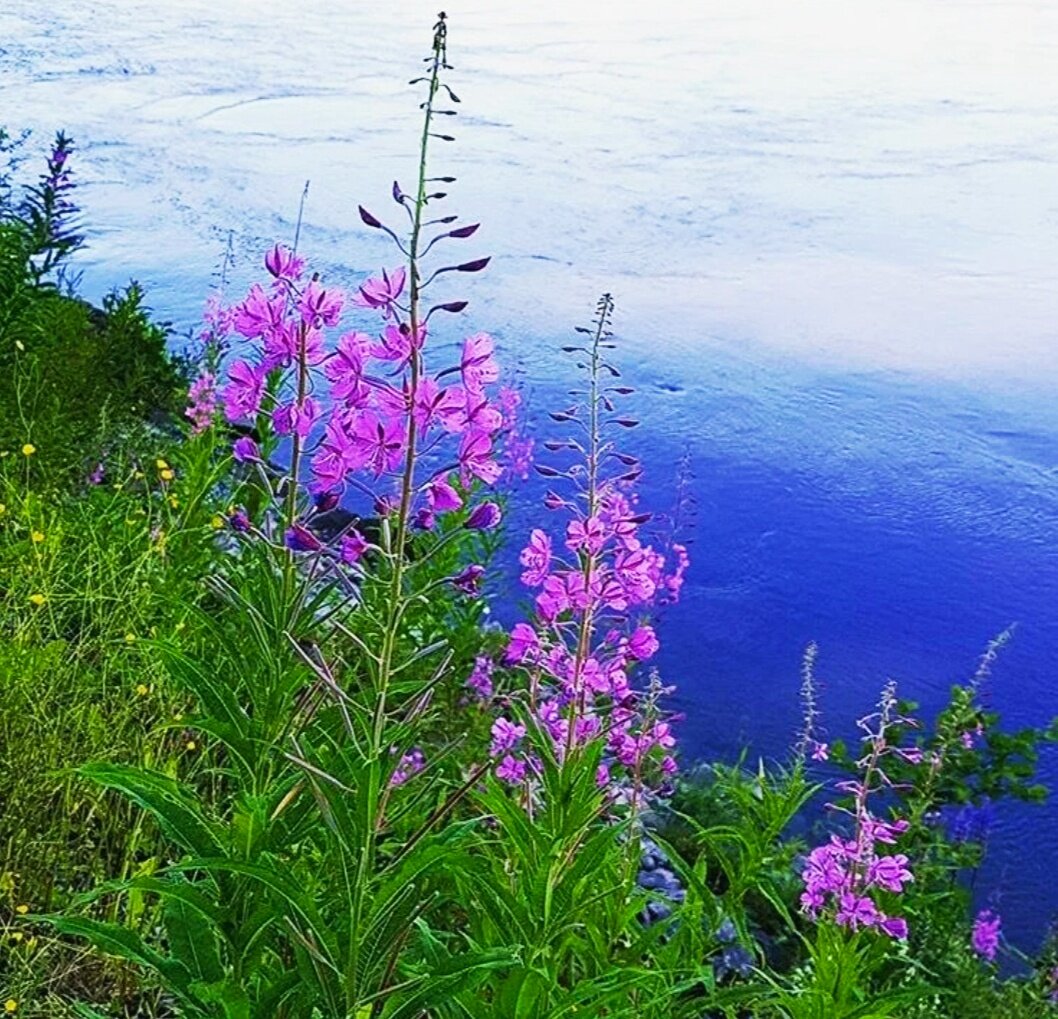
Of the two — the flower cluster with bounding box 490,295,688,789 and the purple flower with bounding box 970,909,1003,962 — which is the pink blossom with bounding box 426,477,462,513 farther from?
the purple flower with bounding box 970,909,1003,962

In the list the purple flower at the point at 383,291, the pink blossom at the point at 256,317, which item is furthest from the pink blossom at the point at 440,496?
the pink blossom at the point at 256,317

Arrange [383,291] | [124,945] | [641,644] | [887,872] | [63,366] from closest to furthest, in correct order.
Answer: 1. [383,291]
2. [124,945]
3. [641,644]
4. [887,872]
5. [63,366]

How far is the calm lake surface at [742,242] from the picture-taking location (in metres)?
4.29

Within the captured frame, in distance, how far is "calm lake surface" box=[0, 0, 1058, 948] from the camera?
14.1 ft

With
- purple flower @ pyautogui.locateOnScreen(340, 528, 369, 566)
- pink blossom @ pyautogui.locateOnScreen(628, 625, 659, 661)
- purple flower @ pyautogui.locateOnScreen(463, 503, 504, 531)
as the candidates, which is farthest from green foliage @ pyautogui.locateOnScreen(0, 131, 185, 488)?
purple flower @ pyautogui.locateOnScreen(463, 503, 504, 531)

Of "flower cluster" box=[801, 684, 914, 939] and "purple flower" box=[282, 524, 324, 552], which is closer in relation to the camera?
"purple flower" box=[282, 524, 324, 552]

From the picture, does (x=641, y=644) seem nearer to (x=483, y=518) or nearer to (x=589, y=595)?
(x=589, y=595)

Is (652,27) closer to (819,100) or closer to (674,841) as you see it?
(819,100)

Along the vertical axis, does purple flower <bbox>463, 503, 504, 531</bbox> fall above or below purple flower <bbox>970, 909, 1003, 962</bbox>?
above

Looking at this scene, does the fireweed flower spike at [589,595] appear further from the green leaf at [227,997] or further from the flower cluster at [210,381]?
the flower cluster at [210,381]

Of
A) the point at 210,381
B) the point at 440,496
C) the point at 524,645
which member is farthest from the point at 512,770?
the point at 210,381

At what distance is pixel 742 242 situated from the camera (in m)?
6.38

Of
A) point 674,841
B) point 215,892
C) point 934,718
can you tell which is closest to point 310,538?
point 215,892

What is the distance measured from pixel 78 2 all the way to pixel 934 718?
8459 mm
